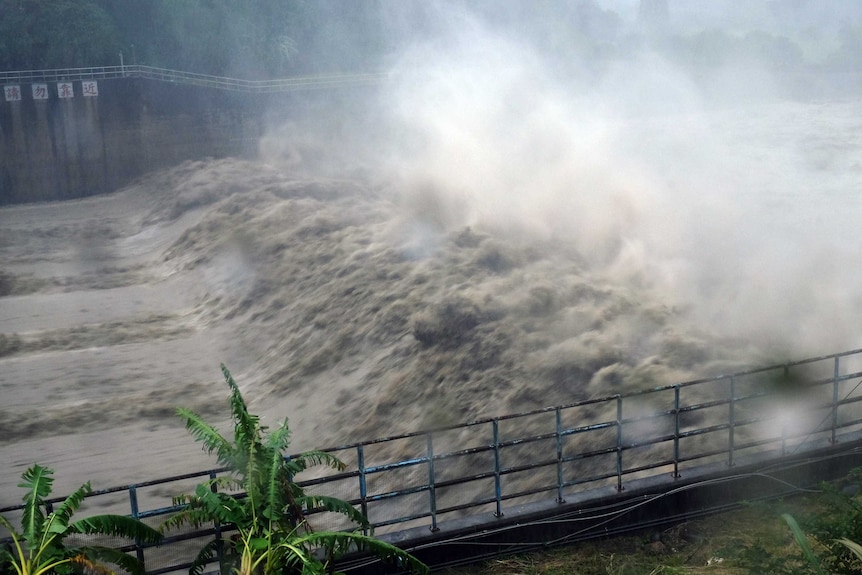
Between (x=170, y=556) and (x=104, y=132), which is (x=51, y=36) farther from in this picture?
(x=170, y=556)

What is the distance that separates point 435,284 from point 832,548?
1521cm

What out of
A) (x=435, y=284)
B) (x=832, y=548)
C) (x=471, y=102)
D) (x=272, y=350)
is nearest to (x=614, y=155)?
(x=471, y=102)

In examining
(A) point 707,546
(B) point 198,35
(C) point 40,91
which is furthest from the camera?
(B) point 198,35

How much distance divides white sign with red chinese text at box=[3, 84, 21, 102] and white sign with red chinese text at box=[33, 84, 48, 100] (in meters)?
0.66

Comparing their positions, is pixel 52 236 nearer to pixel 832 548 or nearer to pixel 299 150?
pixel 299 150

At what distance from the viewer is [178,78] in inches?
1869

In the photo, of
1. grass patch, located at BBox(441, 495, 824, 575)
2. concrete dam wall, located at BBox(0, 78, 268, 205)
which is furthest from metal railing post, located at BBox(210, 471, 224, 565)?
concrete dam wall, located at BBox(0, 78, 268, 205)

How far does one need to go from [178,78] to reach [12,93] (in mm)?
8116

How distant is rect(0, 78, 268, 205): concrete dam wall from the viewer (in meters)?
42.4

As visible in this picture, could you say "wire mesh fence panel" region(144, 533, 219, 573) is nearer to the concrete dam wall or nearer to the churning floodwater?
the churning floodwater

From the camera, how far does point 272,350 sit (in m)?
22.4

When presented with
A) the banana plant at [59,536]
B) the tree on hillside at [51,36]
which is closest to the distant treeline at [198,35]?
the tree on hillside at [51,36]

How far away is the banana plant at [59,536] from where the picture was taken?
7.81 meters

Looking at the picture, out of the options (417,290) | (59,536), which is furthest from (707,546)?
(417,290)
